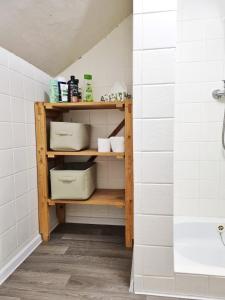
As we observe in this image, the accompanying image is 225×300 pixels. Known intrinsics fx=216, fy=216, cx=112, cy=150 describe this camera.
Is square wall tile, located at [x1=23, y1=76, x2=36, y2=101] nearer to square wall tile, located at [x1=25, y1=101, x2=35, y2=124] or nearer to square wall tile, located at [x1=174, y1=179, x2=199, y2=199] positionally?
square wall tile, located at [x1=25, y1=101, x2=35, y2=124]

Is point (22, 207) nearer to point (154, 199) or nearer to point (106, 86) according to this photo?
point (154, 199)

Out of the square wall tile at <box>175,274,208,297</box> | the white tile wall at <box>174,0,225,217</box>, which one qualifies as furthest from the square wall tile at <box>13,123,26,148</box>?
the square wall tile at <box>175,274,208,297</box>

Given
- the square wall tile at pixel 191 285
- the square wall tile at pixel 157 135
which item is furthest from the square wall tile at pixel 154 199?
the square wall tile at pixel 191 285

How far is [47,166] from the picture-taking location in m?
1.60

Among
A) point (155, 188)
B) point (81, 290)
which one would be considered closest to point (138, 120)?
point (155, 188)

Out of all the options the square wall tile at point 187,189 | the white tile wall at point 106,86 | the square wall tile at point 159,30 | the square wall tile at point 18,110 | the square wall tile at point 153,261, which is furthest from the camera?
the white tile wall at point 106,86

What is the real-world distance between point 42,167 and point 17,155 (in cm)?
25

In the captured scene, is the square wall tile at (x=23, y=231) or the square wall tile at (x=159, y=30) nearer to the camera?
the square wall tile at (x=159, y=30)

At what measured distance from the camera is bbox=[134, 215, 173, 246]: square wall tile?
104 cm

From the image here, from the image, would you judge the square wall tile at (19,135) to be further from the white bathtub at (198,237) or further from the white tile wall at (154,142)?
the white bathtub at (198,237)

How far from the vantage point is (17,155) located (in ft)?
4.39

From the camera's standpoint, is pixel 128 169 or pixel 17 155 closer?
pixel 17 155

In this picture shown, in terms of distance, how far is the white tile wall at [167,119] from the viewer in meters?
0.98

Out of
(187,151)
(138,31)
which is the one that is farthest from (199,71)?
(138,31)
